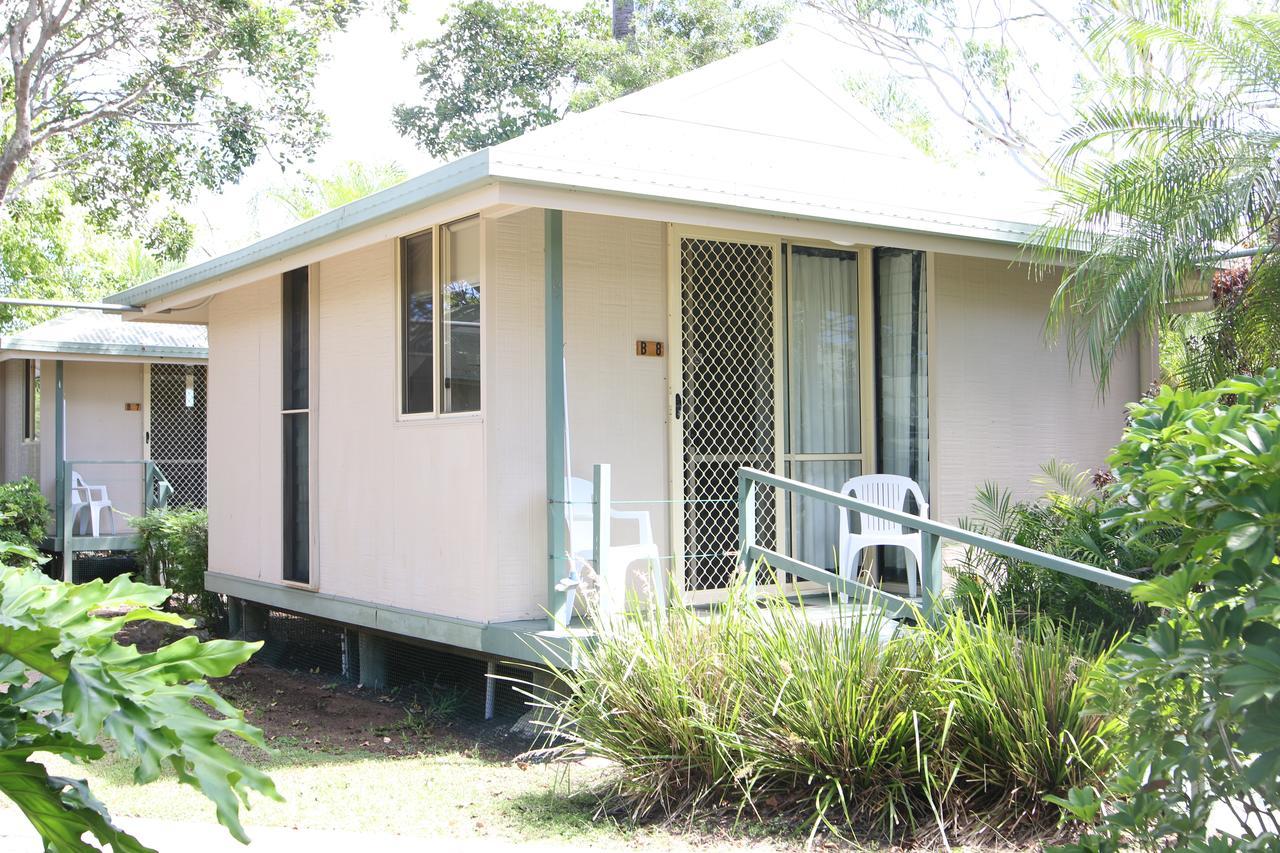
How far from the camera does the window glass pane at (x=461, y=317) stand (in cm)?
786

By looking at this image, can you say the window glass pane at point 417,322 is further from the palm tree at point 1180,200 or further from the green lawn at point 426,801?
the palm tree at point 1180,200

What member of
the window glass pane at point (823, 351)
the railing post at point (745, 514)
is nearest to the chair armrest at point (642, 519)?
the railing post at point (745, 514)

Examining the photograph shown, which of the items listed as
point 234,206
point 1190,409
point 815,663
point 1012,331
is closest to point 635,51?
point 234,206

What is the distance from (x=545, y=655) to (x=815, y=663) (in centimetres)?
228

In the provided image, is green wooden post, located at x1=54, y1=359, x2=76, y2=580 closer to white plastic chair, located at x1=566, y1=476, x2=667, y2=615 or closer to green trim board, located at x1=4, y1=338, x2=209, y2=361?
green trim board, located at x1=4, y1=338, x2=209, y2=361

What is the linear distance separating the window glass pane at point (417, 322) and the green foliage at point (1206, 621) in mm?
5838

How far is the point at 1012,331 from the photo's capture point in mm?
9844

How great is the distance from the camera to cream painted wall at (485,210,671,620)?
759cm

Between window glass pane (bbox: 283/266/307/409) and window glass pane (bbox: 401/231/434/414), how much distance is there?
1.76 meters

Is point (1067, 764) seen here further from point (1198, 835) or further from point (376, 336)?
point (376, 336)

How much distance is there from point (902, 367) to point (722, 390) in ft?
5.26

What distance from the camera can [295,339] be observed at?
10141 millimetres

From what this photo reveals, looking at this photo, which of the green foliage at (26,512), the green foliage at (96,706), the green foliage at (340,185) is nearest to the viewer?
the green foliage at (96,706)

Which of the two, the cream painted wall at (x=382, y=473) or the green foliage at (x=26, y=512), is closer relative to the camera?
the cream painted wall at (x=382, y=473)
